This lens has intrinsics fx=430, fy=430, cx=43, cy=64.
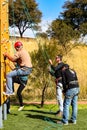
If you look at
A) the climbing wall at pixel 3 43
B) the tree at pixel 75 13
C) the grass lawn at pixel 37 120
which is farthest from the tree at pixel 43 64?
the tree at pixel 75 13

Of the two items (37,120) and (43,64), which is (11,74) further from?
(43,64)

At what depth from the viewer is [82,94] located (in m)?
18.3

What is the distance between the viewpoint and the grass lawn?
1123cm

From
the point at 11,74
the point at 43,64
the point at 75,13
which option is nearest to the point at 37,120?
the point at 11,74

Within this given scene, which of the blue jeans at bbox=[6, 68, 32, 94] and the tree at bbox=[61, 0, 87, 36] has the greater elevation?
the tree at bbox=[61, 0, 87, 36]

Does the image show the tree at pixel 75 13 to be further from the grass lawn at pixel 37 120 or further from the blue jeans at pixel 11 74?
the blue jeans at pixel 11 74

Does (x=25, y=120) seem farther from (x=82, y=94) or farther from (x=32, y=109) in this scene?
(x=82, y=94)

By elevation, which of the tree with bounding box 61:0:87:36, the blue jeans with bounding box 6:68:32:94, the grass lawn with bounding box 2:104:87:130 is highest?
the tree with bounding box 61:0:87:36

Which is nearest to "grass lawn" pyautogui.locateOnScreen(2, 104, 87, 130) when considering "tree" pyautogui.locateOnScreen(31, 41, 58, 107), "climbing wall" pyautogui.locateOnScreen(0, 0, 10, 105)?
"climbing wall" pyautogui.locateOnScreen(0, 0, 10, 105)

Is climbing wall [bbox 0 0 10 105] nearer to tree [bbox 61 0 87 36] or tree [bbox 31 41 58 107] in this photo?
tree [bbox 31 41 58 107]

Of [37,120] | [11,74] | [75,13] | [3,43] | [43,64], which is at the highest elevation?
[75,13]

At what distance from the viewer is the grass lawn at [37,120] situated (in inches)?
442

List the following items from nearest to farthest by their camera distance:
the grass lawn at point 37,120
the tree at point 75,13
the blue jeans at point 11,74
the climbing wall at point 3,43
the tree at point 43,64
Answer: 1. the climbing wall at point 3,43
2. the grass lawn at point 37,120
3. the blue jeans at point 11,74
4. the tree at point 43,64
5. the tree at point 75,13

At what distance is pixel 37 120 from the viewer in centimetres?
1227
